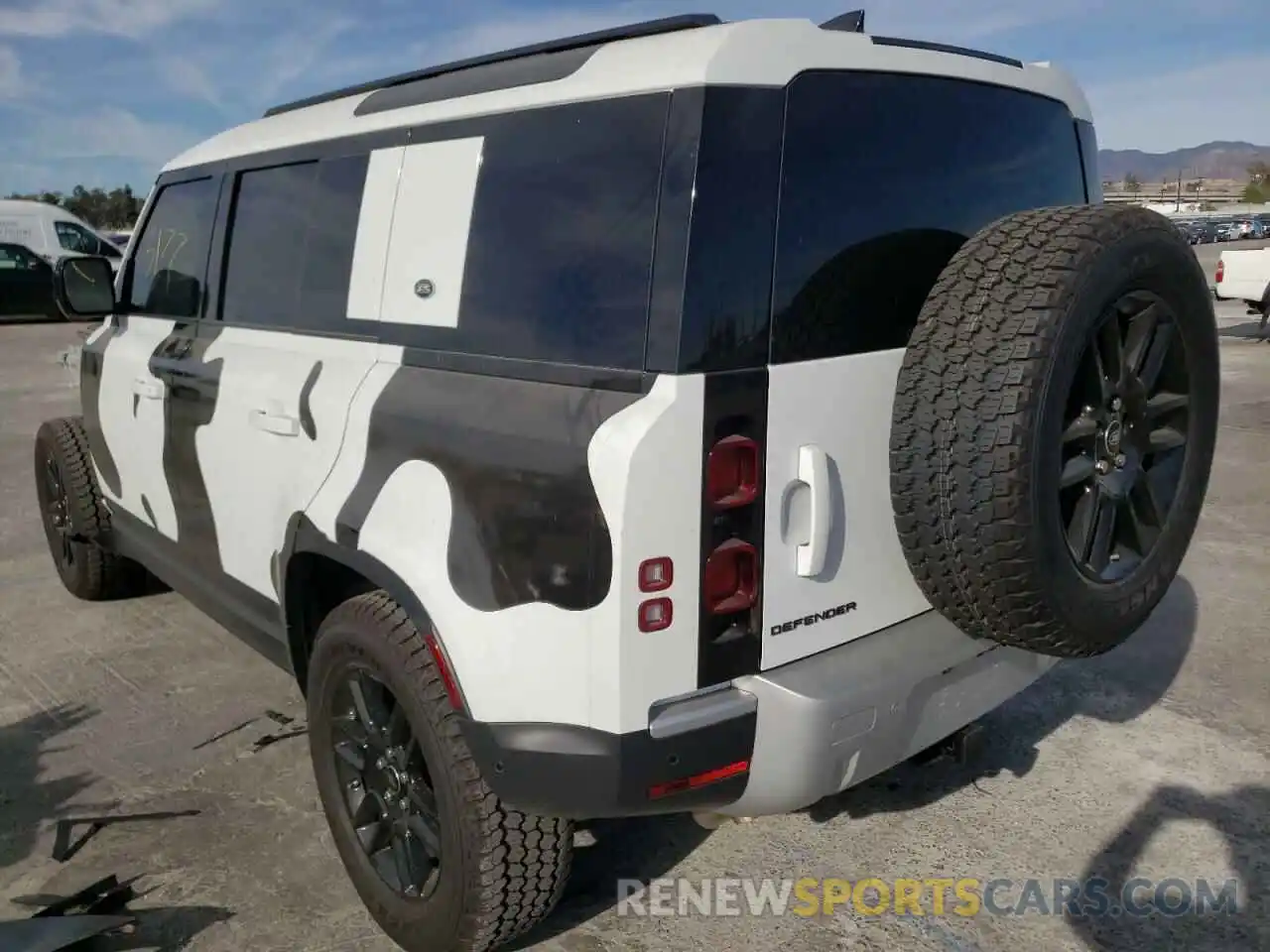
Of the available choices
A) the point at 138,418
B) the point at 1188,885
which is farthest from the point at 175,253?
the point at 1188,885

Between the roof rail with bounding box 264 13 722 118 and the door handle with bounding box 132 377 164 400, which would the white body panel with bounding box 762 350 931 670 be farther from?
the door handle with bounding box 132 377 164 400

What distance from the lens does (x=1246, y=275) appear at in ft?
47.9

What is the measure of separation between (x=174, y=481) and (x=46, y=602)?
2036 millimetres

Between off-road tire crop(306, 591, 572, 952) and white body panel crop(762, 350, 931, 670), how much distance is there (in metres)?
0.68

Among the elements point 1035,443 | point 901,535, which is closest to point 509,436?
point 901,535

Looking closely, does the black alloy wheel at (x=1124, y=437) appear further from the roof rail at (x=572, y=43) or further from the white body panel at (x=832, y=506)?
the roof rail at (x=572, y=43)

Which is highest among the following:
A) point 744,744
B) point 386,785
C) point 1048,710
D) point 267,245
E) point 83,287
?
point 267,245

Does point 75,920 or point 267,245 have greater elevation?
point 267,245

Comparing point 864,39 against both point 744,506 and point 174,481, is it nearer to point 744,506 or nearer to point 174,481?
point 744,506

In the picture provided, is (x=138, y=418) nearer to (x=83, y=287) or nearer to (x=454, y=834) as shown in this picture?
(x=83, y=287)

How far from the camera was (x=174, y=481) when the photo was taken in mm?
3566

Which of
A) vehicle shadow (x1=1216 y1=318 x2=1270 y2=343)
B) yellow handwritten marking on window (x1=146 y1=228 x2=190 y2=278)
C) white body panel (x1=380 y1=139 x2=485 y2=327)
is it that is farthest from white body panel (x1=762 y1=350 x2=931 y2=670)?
vehicle shadow (x1=1216 y1=318 x2=1270 y2=343)

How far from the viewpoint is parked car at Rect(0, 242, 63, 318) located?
18.8m

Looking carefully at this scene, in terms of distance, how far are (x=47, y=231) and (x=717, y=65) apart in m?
21.2
